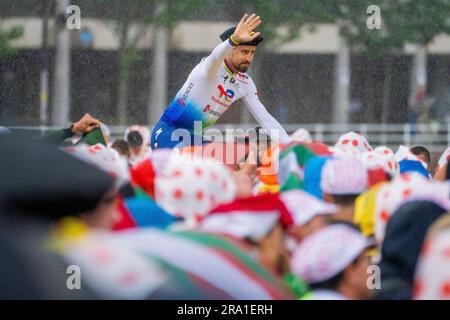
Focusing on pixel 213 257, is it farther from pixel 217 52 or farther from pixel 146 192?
pixel 217 52

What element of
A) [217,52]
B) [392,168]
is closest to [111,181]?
[392,168]

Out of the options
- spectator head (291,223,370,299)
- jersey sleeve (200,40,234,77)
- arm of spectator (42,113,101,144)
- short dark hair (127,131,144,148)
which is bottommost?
spectator head (291,223,370,299)

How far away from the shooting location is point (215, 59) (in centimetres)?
732

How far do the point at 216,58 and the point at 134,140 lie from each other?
2.44 metres

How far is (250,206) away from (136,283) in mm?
1509

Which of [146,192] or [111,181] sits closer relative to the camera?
[111,181]

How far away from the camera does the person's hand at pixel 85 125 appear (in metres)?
6.65

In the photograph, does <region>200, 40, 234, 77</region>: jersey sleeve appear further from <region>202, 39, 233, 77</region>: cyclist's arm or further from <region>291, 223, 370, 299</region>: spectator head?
<region>291, 223, 370, 299</region>: spectator head

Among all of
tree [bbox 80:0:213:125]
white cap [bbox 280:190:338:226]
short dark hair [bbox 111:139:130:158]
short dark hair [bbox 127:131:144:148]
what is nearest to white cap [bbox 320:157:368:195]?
white cap [bbox 280:190:338:226]

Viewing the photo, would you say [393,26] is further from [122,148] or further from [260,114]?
[260,114]

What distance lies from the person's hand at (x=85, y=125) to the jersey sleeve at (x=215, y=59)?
93cm

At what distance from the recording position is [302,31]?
15930 mm

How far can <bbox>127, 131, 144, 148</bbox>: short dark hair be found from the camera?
9508 mm

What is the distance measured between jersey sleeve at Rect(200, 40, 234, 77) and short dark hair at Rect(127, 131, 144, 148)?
2.05m
